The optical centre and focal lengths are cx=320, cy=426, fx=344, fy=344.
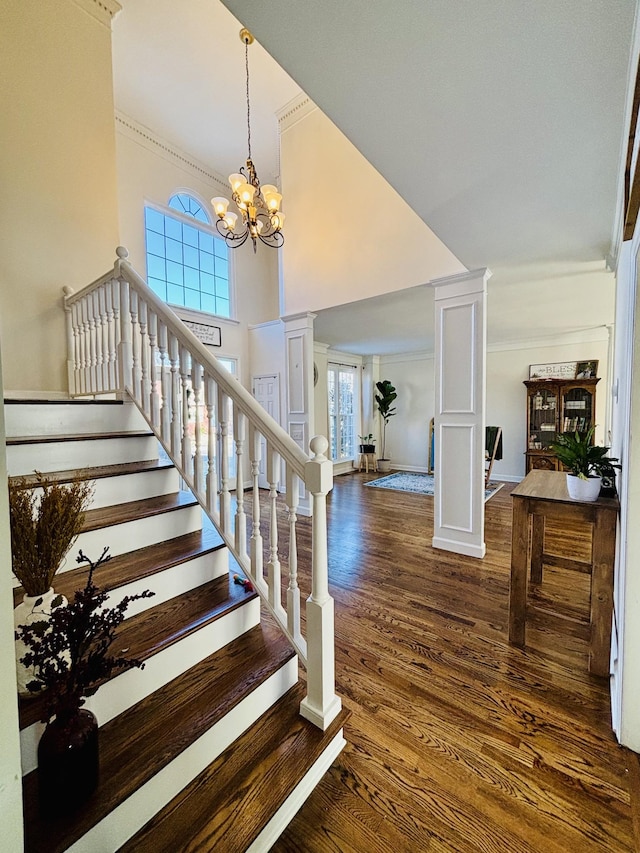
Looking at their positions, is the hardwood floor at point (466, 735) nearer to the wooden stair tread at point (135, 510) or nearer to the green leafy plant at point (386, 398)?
the wooden stair tread at point (135, 510)

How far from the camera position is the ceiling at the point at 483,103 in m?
1.07

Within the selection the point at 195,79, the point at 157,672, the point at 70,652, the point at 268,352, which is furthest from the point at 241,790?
the point at 195,79

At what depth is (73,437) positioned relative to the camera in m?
1.82

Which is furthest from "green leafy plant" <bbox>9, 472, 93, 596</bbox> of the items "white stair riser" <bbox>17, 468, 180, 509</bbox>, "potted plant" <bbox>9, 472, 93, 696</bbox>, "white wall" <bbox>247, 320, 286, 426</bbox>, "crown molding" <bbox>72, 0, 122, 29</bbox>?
"white wall" <bbox>247, 320, 286, 426</bbox>

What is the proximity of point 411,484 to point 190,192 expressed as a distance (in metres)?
5.81

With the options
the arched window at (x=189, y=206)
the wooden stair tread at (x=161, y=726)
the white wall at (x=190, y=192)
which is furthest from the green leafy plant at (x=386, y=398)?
the wooden stair tread at (x=161, y=726)

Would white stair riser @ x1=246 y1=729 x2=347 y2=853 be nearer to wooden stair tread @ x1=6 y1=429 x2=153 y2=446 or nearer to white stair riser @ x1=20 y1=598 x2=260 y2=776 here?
white stair riser @ x1=20 y1=598 x2=260 y2=776

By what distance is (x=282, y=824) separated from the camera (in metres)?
1.05

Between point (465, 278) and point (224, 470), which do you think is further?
point (465, 278)

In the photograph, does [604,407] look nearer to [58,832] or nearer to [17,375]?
[58,832]

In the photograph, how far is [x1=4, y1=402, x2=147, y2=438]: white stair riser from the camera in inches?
75.0

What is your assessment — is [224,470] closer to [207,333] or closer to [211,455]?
[211,455]

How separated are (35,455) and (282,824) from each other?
1817 millimetres

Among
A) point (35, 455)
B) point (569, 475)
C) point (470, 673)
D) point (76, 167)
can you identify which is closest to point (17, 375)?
point (35, 455)
